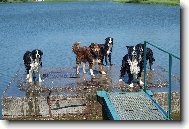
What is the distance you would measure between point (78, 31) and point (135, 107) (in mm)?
13285

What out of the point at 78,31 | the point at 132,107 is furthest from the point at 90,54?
the point at 78,31

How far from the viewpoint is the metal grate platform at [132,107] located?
5535mm

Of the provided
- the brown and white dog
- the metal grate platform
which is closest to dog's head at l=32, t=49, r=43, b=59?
the brown and white dog

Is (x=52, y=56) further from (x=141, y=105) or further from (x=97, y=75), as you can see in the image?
(x=141, y=105)

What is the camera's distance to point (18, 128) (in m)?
4.89

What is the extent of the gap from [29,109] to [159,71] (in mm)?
3118

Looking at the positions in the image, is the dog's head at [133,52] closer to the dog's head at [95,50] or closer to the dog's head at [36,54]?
the dog's head at [95,50]

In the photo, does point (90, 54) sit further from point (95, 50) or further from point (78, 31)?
point (78, 31)

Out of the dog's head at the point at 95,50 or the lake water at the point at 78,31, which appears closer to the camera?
the dog's head at the point at 95,50

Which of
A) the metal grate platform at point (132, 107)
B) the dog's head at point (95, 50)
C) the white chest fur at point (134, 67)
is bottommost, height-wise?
the metal grate platform at point (132, 107)

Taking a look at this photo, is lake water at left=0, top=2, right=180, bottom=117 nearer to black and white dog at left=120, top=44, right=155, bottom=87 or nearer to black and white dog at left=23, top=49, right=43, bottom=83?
black and white dog at left=23, top=49, right=43, bottom=83

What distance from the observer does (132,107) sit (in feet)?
19.5

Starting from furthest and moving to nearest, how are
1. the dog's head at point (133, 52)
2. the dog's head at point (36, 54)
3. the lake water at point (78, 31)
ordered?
1. the lake water at point (78, 31)
2. the dog's head at point (36, 54)
3. the dog's head at point (133, 52)

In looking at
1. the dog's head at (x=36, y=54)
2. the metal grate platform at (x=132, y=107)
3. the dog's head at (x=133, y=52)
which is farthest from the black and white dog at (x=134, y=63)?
the dog's head at (x=36, y=54)
